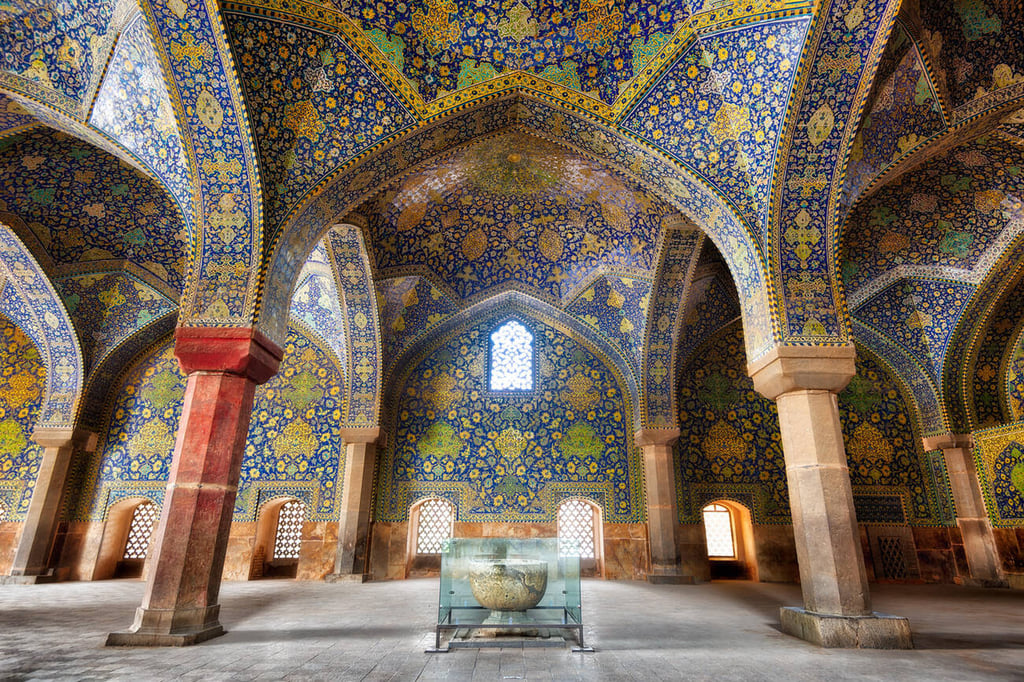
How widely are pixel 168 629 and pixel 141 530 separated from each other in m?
8.52

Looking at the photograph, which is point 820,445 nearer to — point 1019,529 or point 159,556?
point 159,556

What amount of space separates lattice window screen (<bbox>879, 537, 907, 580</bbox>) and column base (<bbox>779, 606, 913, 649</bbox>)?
757 centimetres

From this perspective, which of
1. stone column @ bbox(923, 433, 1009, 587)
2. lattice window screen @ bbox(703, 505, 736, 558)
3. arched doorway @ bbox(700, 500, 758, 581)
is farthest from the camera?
lattice window screen @ bbox(703, 505, 736, 558)

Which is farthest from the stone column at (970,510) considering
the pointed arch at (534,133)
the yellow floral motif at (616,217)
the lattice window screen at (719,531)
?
the pointed arch at (534,133)

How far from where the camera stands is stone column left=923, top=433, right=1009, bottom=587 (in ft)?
32.9

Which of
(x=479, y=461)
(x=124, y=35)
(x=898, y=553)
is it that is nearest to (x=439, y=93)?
(x=124, y=35)

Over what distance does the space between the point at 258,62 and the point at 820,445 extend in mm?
6619

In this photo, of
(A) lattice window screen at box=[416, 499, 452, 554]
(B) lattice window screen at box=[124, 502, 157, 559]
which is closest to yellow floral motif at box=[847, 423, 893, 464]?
(A) lattice window screen at box=[416, 499, 452, 554]

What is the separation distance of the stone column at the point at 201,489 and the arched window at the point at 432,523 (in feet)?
19.8

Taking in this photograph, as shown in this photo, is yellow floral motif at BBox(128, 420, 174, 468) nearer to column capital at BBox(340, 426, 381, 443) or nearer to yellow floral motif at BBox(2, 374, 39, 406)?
yellow floral motif at BBox(2, 374, 39, 406)

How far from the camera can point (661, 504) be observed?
10.2 meters

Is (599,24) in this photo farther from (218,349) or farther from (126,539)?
→ (126,539)

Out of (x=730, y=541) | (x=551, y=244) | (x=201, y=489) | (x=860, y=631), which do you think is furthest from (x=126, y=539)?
(x=860, y=631)

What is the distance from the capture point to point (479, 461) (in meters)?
11.0
